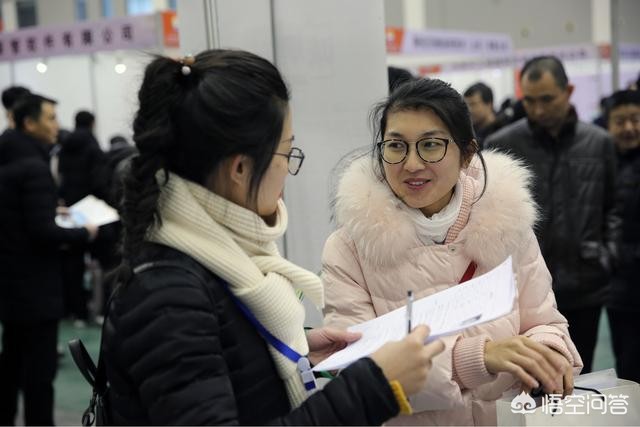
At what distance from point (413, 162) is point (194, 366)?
75cm

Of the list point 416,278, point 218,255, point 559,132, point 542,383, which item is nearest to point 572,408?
point 542,383

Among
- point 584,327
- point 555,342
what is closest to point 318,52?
point 555,342

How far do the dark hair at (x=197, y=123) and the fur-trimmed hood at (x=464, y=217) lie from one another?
497 mm

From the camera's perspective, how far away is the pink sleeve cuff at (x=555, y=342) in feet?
4.86

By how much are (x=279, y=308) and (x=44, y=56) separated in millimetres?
7969

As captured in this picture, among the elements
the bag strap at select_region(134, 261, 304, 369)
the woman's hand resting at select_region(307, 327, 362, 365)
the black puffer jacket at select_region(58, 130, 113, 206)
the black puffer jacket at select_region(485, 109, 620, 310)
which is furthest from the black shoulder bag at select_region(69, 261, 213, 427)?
the black puffer jacket at select_region(58, 130, 113, 206)

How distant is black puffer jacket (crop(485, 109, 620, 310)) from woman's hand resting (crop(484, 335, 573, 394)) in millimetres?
1684

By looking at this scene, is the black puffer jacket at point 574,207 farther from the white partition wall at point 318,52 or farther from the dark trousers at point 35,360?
the dark trousers at point 35,360

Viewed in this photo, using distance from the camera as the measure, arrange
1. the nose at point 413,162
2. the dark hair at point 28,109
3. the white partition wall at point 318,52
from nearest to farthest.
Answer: the nose at point 413,162
the white partition wall at point 318,52
the dark hair at point 28,109

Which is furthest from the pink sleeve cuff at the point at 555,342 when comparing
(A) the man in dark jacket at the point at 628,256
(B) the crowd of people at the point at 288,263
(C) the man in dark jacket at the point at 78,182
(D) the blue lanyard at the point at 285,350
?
(C) the man in dark jacket at the point at 78,182

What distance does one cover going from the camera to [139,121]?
45.6 inches

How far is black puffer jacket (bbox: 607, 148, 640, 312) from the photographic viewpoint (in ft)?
10.6

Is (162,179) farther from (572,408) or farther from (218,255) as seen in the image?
(572,408)

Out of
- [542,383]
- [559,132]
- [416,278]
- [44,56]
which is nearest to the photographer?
[542,383]
